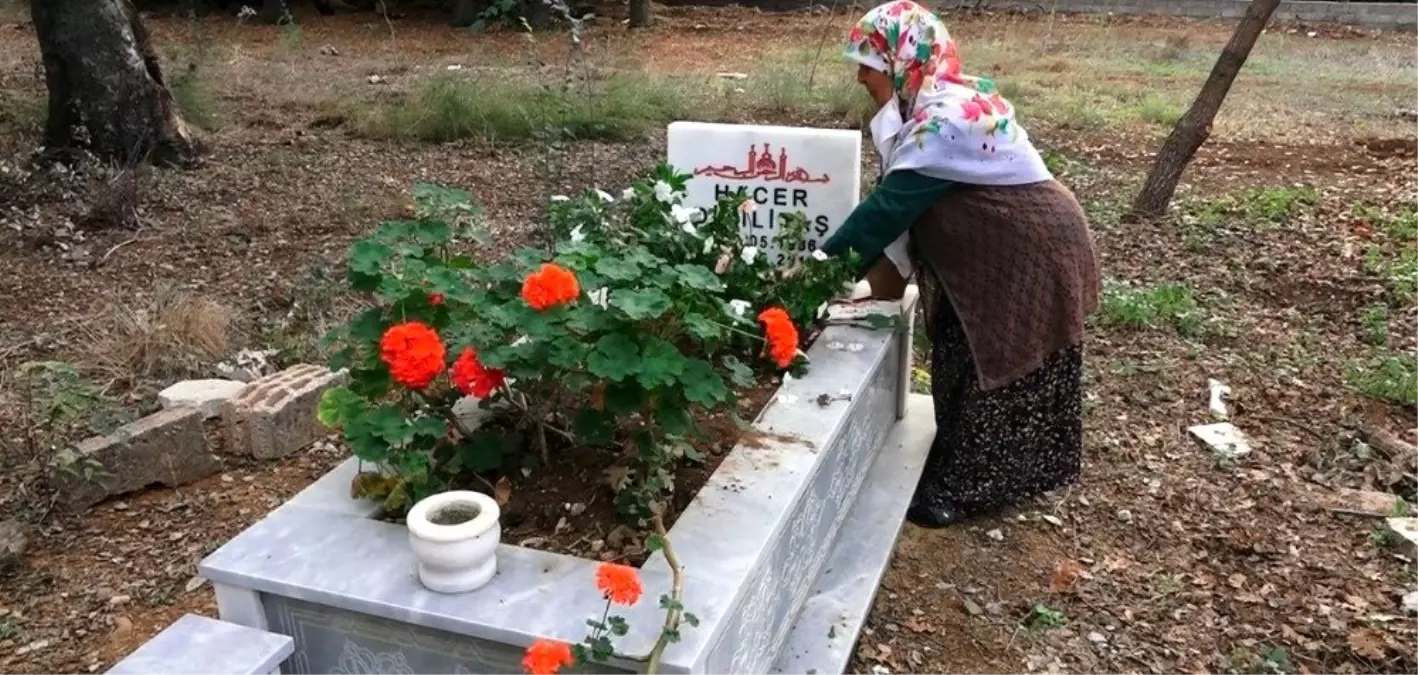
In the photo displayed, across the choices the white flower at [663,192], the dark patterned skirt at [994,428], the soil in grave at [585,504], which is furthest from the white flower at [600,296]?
the dark patterned skirt at [994,428]

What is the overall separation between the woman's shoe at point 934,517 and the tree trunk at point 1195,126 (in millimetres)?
3360

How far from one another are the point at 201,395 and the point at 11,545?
0.73m

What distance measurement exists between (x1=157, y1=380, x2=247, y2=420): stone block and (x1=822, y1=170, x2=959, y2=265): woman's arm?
185cm

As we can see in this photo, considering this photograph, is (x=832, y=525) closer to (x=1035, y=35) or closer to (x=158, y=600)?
(x=158, y=600)

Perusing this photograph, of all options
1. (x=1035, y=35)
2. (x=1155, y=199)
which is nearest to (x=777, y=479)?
(x=1155, y=199)

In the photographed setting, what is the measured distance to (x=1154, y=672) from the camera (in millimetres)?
2543

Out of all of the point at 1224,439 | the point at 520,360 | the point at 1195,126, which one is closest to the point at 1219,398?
the point at 1224,439

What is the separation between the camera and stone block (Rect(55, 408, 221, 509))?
2.85 metres

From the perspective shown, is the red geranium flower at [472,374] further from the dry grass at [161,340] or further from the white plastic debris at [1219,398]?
the white plastic debris at [1219,398]

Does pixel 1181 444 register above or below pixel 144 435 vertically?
below

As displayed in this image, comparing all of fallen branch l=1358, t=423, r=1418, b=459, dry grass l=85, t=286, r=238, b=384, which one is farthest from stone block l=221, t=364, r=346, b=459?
fallen branch l=1358, t=423, r=1418, b=459

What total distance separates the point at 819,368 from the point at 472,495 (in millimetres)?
1072

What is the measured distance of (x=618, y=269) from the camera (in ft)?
6.60

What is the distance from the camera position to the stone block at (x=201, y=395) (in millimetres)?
3252
